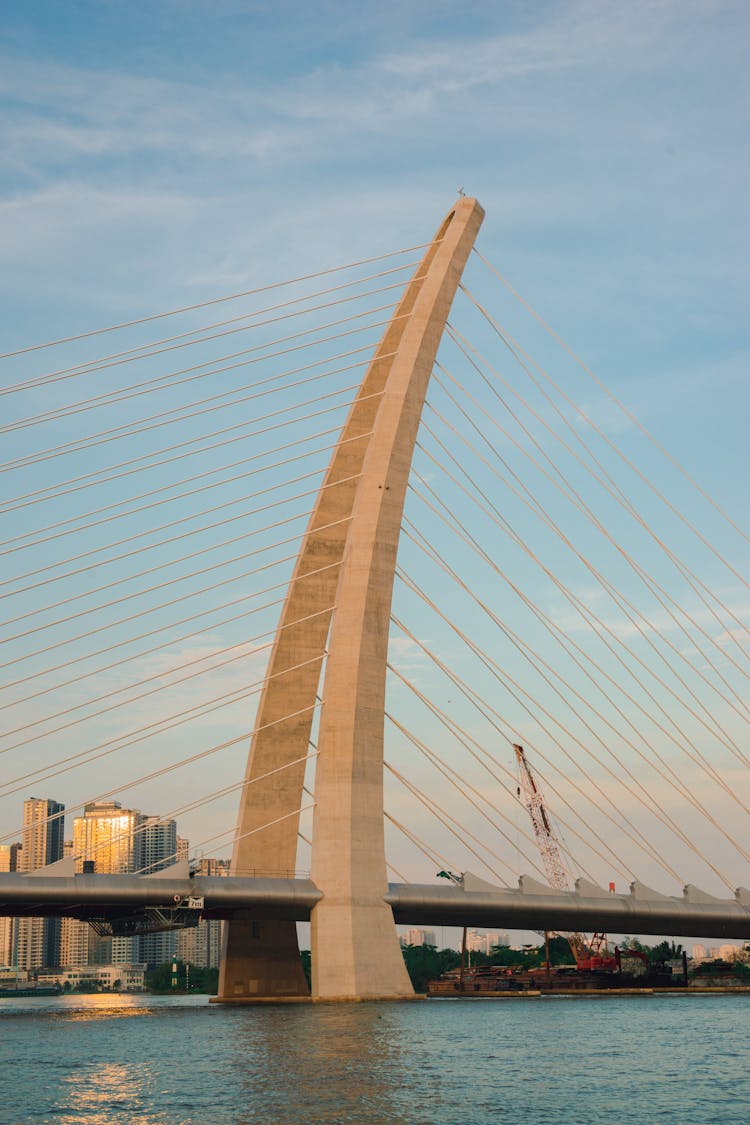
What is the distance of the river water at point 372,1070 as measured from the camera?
80.2ft

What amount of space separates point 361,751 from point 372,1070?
18.0 metres

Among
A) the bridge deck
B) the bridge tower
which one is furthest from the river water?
the bridge deck

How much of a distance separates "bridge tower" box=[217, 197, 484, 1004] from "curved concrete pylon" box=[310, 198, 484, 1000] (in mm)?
48

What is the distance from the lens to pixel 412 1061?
103 feet

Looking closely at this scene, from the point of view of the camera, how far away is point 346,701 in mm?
46281

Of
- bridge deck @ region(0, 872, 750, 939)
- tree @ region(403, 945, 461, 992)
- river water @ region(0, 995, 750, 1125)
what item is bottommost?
tree @ region(403, 945, 461, 992)

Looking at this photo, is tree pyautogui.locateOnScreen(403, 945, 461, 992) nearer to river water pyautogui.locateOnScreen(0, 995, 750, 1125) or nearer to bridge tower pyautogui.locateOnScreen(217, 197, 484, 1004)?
bridge tower pyautogui.locateOnScreen(217, 197, 484, 1004)

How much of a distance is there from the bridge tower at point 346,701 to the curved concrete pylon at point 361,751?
0.16 ft

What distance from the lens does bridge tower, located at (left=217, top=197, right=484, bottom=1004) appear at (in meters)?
45.8

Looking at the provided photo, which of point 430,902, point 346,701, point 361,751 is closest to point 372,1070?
point 361,751

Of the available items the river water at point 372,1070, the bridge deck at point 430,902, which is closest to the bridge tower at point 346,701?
the bridge deck at point 430,902

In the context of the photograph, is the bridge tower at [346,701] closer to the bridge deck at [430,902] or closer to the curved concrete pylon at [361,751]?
the curved concrete pylon at [361,751]

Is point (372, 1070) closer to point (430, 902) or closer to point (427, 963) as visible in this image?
point (430, 902)

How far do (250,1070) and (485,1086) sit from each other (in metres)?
5.32
